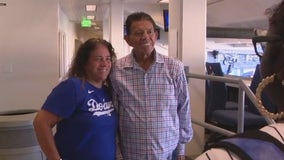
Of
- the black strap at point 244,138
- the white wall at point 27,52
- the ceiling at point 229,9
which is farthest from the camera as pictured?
the ceiling at point 229,9

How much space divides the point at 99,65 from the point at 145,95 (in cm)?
28

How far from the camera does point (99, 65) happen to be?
1686mm

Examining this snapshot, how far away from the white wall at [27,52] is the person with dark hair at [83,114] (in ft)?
8.31

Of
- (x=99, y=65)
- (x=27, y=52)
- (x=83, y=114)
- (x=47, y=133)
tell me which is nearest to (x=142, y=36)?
(x=99, y=65)

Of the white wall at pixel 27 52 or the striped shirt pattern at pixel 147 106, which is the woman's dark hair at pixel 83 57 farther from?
the white wall at pixel 27 52

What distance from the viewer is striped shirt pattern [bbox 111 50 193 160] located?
173cm

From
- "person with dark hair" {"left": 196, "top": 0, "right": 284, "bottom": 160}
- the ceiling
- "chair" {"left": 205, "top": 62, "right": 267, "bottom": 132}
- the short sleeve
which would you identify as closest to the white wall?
"chair" {"left": 205, "top": 62, "right": 267, "bottom": 132}

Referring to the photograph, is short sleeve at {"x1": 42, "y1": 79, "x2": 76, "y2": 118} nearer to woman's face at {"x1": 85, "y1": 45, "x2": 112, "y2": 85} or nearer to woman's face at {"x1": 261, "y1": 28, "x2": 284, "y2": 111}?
woman's face at {"x1": 85, "y1": 45, "x2": 112, "y2": 85}

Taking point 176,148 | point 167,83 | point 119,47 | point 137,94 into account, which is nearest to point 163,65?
point 167,83

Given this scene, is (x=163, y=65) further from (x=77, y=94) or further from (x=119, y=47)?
(x=119, y=47)

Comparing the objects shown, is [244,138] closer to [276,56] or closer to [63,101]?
[276,56]

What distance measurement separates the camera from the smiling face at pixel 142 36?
1.72 meters

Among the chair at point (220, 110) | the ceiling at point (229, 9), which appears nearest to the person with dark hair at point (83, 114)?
the chair at point (220, 110)

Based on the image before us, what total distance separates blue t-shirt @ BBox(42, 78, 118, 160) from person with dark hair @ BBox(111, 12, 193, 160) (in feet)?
0.37
